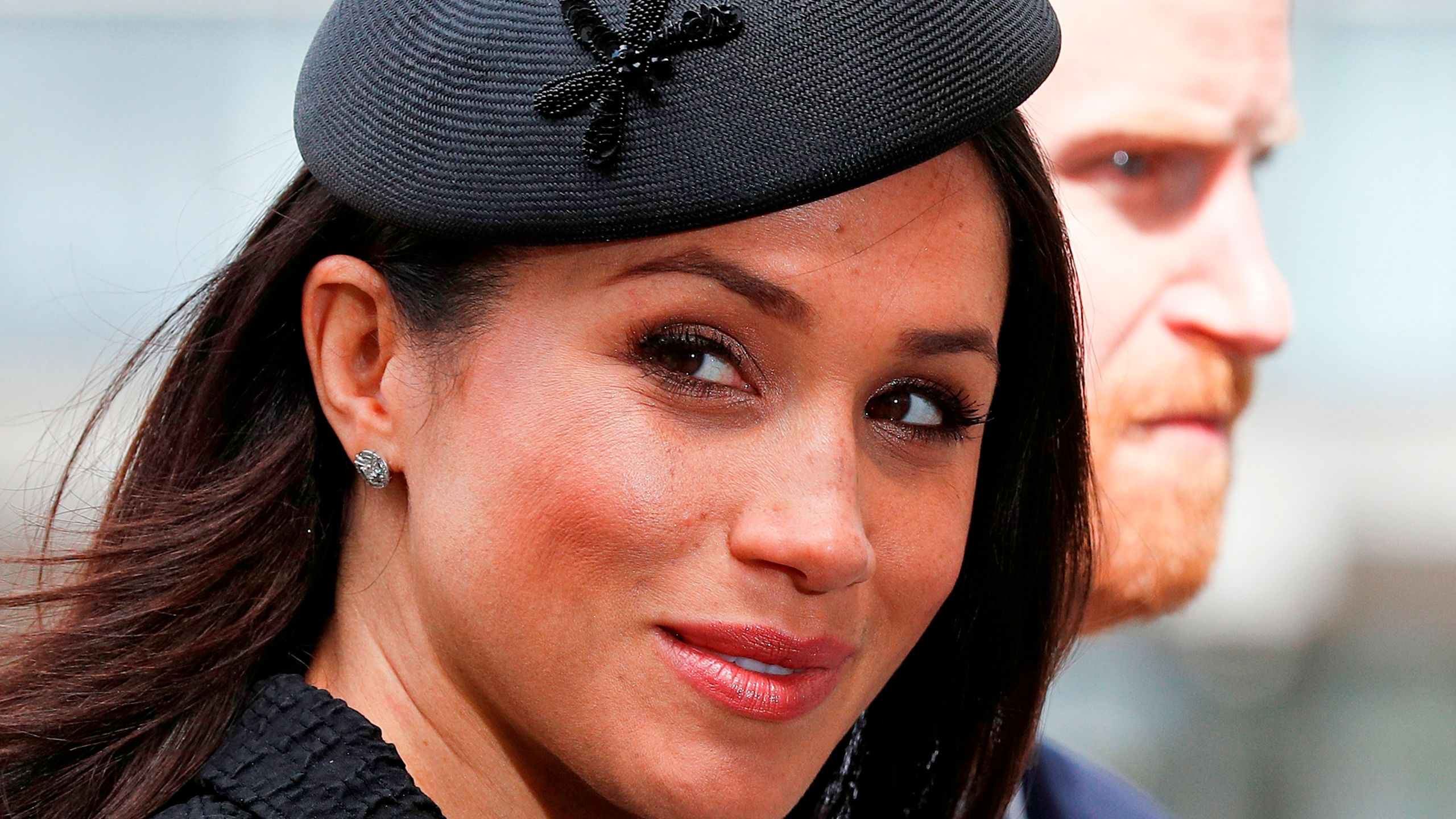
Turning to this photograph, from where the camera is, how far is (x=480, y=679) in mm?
1185

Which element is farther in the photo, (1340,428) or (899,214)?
(1340,428)

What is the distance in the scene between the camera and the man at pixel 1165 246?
165 centimetres

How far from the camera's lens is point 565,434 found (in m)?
1.11

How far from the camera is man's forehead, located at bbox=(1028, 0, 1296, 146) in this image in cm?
164

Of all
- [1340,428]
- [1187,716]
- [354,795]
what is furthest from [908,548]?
[1340,428]

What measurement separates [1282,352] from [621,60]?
2276 millimetres

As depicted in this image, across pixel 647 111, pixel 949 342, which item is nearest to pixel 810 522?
pixel 949 342

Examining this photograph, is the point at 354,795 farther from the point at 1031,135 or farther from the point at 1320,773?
the point at 1320,773

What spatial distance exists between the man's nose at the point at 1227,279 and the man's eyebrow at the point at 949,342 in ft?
1.75

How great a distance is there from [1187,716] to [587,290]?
3228 millimetres

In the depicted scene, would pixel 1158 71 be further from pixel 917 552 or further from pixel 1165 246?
pixel 917 552

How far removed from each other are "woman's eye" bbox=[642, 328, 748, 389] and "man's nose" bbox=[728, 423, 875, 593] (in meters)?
0.07

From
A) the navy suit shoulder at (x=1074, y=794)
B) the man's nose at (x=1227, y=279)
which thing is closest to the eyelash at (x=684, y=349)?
the man's nose at (x=1227, y=279)

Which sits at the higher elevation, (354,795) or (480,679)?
(480,679)
